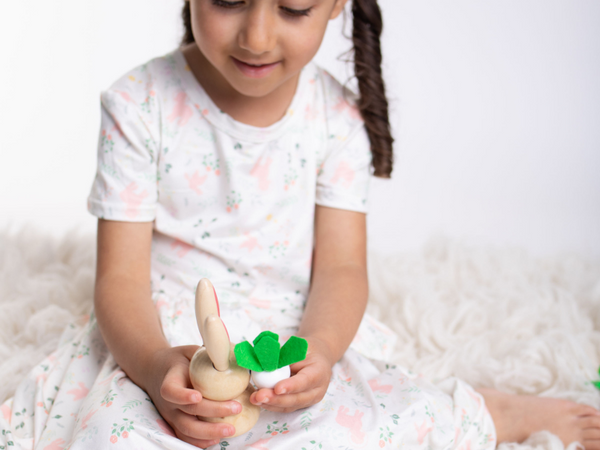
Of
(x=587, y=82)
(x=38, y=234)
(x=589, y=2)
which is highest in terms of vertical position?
(x=589, y=2)

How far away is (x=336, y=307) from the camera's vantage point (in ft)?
3.24

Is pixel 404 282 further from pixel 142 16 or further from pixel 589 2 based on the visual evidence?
pixel 589 2

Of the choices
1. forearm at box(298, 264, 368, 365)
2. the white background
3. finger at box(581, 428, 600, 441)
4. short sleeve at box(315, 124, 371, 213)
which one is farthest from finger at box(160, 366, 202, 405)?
the white background

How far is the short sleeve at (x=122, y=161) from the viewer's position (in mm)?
947

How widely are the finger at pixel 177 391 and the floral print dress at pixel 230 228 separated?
11cm

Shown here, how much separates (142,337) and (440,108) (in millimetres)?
1612

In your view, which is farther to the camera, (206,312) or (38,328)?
(38,328)

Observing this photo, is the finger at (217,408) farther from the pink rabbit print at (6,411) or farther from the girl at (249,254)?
the pink rabbit print at (6,411)

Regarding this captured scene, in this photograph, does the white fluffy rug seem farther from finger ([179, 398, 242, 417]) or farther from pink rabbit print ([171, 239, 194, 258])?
finger ([179, 398, 242, 417])

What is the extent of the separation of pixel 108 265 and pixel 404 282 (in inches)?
24.5

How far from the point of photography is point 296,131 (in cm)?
104

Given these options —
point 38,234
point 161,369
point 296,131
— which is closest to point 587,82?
point 296,131

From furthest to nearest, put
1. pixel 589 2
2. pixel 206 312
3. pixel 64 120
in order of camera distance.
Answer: pixel 589 2
pixel 64 120
pixel 206 312

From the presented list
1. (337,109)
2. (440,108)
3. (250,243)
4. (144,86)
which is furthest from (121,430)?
(440,108)
